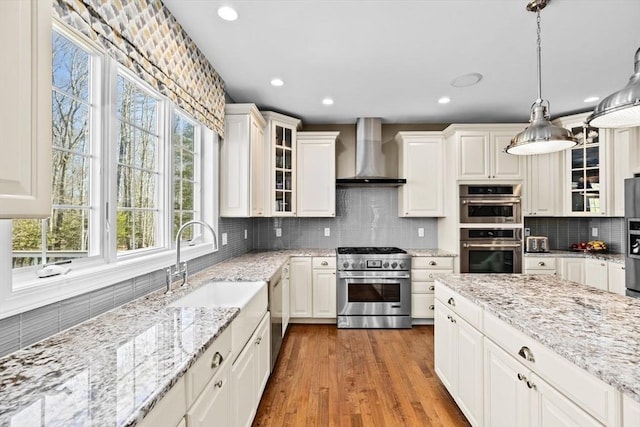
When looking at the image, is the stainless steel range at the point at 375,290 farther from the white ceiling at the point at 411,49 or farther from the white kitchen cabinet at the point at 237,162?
the white ceiling at the point at 411,49

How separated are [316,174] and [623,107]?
3016mm

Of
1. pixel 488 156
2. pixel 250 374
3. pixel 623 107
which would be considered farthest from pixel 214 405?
pixel 488 156

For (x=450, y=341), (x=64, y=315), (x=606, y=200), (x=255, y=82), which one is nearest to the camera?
(x=64, y=315)

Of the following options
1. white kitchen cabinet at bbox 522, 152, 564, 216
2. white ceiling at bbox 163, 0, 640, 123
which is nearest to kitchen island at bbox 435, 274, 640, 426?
white ceiling at bbox 163, 0, 640, 123

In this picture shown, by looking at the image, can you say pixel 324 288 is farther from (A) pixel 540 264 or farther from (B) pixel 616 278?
(B) pixel 616 278

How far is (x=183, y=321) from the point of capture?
1318mm

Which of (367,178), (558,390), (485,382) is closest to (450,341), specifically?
(485,382)

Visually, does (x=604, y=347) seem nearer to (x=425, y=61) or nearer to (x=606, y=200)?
(x=425, y=61)

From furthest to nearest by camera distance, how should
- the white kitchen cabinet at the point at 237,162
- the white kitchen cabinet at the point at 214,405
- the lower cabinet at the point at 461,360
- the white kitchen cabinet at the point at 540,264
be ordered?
the white kitchen cabinet at the point at 540,264 < the white kitchen cabinet at the point at 237,162 < the lower cabinet at the point at 461,360 < the white kitchen cabinet at the point at 214,405

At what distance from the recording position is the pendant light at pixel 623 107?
4.12ft

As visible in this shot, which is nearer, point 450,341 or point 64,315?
point 64,315

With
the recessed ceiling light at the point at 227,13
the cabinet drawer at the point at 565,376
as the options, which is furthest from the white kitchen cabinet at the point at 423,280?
the recessed ceiling light at the point at 227,13

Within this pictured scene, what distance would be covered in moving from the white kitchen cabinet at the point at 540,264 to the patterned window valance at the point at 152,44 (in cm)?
377

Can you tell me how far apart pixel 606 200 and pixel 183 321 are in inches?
174
